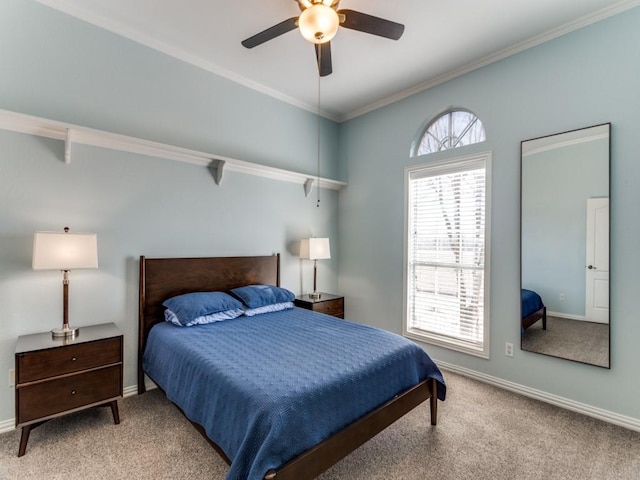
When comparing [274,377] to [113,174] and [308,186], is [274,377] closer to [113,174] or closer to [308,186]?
[113,174]

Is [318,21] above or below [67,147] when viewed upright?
above

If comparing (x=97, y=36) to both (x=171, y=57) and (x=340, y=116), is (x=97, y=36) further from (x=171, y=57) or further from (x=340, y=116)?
(x=340, y=116)

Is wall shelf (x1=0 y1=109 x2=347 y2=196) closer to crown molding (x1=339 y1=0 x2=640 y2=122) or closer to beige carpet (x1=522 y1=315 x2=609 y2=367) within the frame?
crown molding (x1=339 y1=0 x2=640 y2=122)

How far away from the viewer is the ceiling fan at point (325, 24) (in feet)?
5.80

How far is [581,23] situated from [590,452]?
3133 mm

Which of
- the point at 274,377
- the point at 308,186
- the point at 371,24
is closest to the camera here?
the point at 274,377

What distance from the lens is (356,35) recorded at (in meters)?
2.67

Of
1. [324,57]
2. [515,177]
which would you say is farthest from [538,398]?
[324,57]

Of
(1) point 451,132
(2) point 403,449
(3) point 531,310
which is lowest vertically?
(2) point 403,449

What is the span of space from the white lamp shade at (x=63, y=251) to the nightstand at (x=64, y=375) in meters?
0.51

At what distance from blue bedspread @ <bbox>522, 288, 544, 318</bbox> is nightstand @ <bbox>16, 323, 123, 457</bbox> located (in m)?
3.31

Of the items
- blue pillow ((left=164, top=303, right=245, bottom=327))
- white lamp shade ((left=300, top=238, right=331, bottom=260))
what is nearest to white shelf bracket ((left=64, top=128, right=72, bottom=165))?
blue pillow ((left=164, top=303, right=245, bottom=327))

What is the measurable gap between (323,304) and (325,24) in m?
2.76

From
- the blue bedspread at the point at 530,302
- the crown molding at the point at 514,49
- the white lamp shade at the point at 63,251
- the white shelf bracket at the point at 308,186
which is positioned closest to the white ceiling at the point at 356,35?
the crown molding at the point at 514,49
